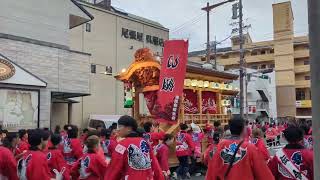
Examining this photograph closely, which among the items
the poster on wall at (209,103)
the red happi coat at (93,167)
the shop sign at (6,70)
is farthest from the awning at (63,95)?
the red happi coat at (93,167)

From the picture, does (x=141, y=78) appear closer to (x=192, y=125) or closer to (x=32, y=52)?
(x=192, y=125)

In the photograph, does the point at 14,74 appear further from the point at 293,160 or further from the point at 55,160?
the point at 293,160

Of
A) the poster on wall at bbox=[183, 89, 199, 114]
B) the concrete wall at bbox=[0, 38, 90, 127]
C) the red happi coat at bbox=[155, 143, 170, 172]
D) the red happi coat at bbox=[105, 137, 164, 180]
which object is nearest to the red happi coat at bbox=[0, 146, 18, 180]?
the red happi coat at bbox=[105, 137, 164, 180]

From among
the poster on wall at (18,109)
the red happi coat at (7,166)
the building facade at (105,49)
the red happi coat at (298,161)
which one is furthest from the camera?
the building facade at (105,49)

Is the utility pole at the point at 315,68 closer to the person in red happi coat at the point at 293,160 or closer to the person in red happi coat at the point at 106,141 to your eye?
the person in red happi coat at the point at 293,160

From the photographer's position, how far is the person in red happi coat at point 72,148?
8484 millimetres

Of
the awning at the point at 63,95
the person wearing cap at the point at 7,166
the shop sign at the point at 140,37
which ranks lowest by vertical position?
the person wearing cap at the point at 7,166

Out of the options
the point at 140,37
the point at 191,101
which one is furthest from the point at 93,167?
the point at 140,37

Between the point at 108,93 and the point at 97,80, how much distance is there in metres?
1.51

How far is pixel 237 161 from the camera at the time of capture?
473 cm

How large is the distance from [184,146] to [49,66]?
444 inches

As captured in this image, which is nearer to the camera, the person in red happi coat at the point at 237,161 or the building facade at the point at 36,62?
the person in red happi coat at the point at 237,161

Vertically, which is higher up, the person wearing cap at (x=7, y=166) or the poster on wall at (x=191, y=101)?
the poster on wall at (x=191, y=101)

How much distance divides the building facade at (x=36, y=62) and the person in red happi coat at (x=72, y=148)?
1012cm
